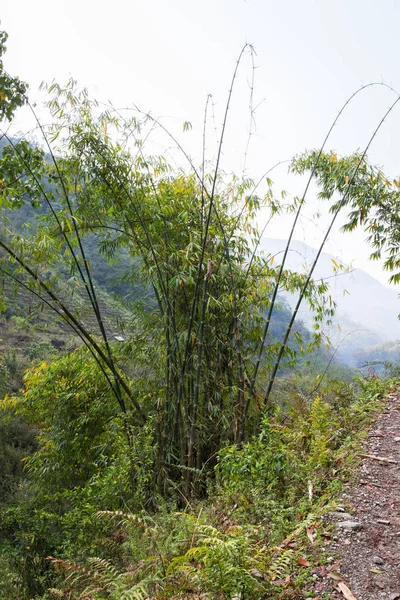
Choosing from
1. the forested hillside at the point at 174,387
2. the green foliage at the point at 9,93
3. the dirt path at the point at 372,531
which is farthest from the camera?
the green foliage at the point at 9,93

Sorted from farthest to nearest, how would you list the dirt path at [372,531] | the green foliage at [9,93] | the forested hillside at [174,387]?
the green foliage at [9,93] < the forested hillside at [174,387] < the dirt path at [372,531]

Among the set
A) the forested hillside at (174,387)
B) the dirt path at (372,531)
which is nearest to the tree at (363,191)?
the forested hillside at (174,387)

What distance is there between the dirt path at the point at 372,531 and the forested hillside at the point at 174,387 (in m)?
0.10

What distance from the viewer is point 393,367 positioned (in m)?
4.89

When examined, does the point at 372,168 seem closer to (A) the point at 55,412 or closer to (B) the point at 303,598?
(B) the point at 303,598

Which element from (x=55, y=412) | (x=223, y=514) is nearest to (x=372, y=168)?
(x=223, y=514)

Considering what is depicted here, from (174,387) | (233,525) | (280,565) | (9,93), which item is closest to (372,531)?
(280,565)

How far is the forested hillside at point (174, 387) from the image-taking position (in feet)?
7.21

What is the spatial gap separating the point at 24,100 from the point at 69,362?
9.03 feet

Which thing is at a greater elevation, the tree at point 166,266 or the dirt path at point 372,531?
the tree at point 166,266

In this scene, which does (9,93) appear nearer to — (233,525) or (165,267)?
(165,267)

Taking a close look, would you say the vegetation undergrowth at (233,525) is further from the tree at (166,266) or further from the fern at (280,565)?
the tree at (166,266)

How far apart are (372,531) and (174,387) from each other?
1.85 meters

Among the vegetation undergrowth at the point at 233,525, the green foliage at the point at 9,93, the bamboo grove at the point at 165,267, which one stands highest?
the green foliage at the point at 9,93
